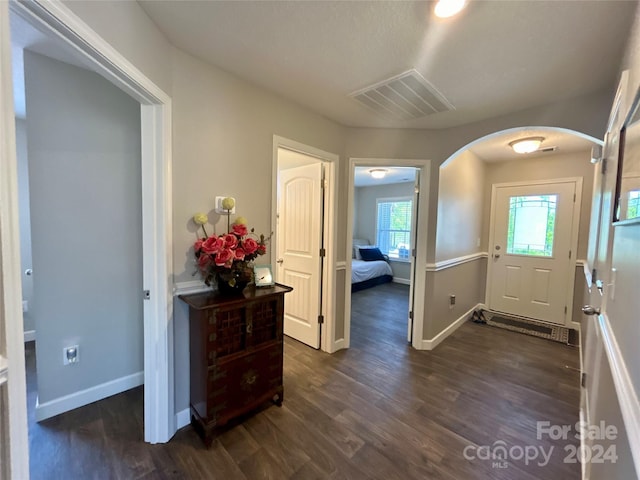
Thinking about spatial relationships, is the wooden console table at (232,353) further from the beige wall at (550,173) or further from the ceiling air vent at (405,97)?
the beige wall at (550,173)

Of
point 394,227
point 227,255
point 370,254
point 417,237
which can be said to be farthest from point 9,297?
point 394,227

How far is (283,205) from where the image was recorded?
3.25m

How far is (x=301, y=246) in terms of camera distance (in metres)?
3.01

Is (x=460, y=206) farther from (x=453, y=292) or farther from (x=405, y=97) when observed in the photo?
(x=405, y=97)

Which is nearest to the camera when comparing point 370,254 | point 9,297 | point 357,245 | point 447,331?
point 9,297

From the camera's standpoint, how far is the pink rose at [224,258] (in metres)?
1.61

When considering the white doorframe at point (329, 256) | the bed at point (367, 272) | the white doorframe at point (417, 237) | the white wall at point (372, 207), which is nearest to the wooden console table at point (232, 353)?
the white doorframe at point (329, 256)

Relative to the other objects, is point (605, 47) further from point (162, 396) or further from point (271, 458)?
point (162, 396)

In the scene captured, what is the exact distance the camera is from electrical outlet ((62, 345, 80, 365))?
6.18ft

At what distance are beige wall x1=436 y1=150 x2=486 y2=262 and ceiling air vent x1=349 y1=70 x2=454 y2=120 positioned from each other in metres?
A: 0.72

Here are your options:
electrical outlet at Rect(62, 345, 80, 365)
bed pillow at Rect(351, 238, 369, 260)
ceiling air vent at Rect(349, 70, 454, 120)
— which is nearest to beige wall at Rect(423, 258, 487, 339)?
ceiling air vent at Rect(349, 70, 454, 120)

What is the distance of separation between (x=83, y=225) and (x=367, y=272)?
4650 mm

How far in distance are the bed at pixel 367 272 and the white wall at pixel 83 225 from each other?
384cm

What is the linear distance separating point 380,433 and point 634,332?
1.52m
